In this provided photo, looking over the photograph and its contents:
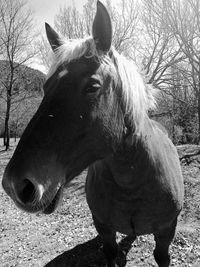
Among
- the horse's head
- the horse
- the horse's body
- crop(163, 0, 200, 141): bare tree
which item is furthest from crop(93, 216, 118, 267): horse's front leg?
crop(163, 0, 200, 141): bare tree

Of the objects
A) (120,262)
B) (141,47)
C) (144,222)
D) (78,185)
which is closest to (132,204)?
(144,222)

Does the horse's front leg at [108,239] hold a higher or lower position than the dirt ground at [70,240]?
higher

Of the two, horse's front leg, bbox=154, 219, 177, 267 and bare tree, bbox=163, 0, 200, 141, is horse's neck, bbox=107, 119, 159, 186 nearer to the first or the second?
horse's front leg, bbox=154, 219, 177, 267

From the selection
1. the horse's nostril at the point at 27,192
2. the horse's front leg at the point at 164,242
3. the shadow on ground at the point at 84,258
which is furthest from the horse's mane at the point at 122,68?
the shadow on ground at the point at 84,258

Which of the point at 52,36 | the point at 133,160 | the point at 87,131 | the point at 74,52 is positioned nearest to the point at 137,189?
the point at 133,160

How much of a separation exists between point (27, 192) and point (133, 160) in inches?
34.2

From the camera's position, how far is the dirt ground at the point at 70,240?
3.81m

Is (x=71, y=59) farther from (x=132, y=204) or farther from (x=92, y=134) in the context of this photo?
(x=132, y=204)

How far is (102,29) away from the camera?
1.48m

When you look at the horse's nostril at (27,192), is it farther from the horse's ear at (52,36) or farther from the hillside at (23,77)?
the hillside at (23,77)

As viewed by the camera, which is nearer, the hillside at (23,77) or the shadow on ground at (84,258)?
the shadow on ground at (84,258)

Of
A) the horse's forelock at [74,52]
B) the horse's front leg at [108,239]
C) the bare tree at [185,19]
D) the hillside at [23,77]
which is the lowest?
the horse's front leg at [108,239]

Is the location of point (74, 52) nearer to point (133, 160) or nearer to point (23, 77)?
point (133, 160)

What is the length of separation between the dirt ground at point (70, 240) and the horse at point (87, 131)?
2.23m
